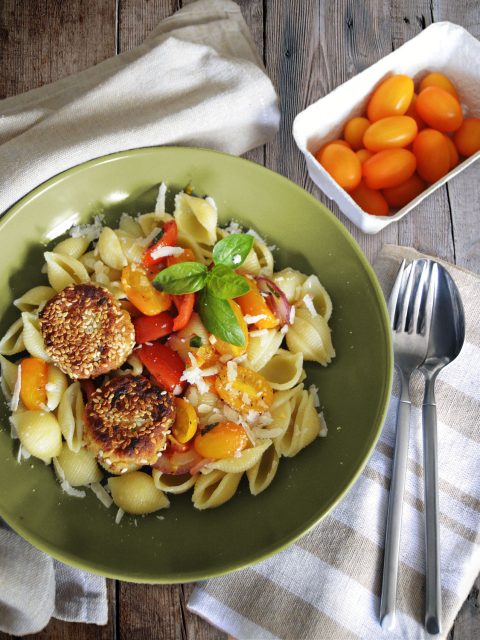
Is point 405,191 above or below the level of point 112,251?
below

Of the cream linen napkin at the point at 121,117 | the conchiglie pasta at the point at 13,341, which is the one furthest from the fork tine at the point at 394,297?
the conchiglie pasta at the point at 13,341

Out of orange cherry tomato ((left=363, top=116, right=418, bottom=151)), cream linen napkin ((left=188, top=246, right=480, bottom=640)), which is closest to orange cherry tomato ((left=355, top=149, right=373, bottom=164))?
orange cherry tomato ((left=363, top=116, right=418, bottom=151))

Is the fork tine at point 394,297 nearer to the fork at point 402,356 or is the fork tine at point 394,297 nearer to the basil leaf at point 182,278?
the fork at point 402,356

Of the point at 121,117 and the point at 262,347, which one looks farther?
the point at 121,117

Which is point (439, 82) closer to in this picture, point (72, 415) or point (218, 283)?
point (218, 283)

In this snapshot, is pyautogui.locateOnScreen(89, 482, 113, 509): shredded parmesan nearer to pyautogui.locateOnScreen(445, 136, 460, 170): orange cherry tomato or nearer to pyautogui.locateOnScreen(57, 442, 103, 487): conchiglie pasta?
pyautogui.locateOnScreen(57, 442, 103, 487): conchiglie pasta

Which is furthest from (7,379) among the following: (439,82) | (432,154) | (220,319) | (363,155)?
(439,82)
